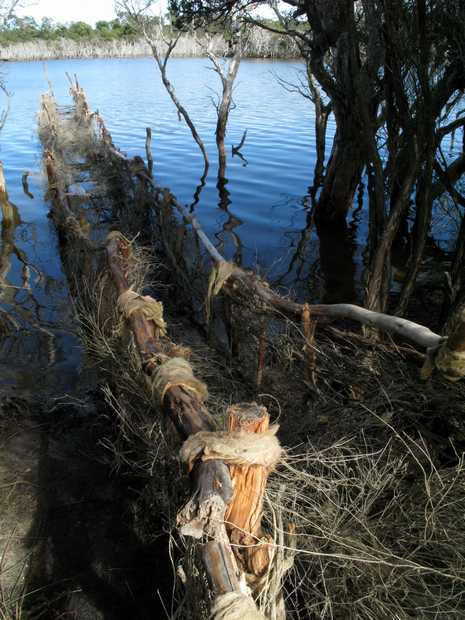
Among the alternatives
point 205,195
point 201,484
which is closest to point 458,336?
point 201,484

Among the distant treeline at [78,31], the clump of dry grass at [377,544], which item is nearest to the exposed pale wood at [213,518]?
the clump of dry grass at [377,544]

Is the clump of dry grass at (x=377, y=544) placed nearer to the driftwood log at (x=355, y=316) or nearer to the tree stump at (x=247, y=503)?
the tree stump at (x=247, y=503)

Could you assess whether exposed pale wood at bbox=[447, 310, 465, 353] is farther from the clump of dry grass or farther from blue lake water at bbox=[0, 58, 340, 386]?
blue lake water at bbox=[0, 58, 340, 386]

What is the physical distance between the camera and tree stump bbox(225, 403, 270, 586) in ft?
6.41

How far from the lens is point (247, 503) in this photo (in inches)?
78.8

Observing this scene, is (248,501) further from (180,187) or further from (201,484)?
(180,187)

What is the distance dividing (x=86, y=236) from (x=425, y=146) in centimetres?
512

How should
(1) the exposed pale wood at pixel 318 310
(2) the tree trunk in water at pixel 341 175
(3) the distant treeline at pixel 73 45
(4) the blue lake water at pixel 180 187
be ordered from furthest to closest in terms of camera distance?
(3) the distant treeline at pixel 73 45 → (2) the tree trunk in water at pixel 341 175 → (4) the blue lake water at pixel 180 187 → (1) the exposed pale wood at pixel 318 310

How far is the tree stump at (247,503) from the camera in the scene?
6.41ft

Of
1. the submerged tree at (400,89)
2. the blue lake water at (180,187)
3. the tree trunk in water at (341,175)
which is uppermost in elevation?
the submerged tree at (400,89)

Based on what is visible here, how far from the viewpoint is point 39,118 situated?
1873cm

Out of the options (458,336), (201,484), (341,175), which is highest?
(458,336)

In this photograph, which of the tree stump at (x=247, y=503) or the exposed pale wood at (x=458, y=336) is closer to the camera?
the tree stump at (x=247, y=503)

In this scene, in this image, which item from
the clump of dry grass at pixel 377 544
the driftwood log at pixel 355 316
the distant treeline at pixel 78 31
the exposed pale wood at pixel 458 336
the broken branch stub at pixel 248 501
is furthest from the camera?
the distant treeline at pixel 78 31
